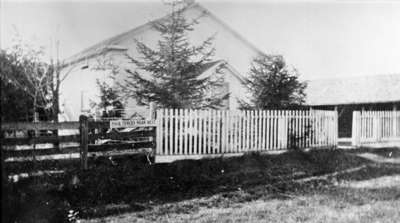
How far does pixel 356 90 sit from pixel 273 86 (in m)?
12.7

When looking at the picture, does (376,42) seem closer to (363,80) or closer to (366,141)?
(366,141)

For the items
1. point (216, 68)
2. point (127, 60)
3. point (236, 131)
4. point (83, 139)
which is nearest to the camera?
point (83, 139)

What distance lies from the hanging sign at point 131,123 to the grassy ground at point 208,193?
83 cm

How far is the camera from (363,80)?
2767cm

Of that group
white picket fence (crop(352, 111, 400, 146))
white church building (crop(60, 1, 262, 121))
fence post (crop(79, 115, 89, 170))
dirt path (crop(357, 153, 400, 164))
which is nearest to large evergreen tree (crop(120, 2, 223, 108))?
white church building (crop(60, 1, 262, 121))

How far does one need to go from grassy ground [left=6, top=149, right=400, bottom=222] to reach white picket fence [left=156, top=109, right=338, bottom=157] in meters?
1.15

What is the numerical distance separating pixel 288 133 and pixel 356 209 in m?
6.85

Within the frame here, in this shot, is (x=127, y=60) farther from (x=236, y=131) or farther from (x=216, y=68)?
(x=236, y=131)

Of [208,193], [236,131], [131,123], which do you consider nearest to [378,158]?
[236,131]

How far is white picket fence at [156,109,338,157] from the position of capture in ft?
33.2

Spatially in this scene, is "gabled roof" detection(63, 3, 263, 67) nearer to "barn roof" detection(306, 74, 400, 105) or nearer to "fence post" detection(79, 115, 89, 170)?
"fence post" detection(79, 115, 89, 170)

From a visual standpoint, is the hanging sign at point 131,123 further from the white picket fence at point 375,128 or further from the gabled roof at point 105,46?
the white picket fence at point 375,128

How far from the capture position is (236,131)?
37.2 ft

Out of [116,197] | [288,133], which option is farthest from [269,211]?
[288,133]
